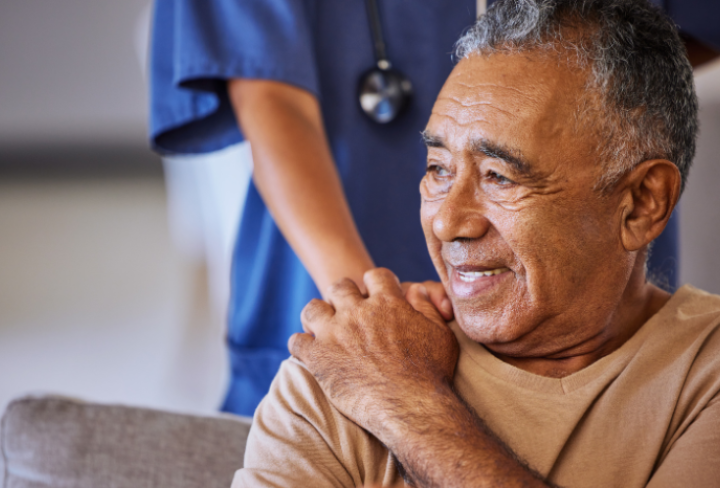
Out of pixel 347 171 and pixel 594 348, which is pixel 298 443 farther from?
pixel 347 171

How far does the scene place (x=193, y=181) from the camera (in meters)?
2.60

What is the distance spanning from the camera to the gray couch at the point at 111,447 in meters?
1.29

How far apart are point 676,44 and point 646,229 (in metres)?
0.28

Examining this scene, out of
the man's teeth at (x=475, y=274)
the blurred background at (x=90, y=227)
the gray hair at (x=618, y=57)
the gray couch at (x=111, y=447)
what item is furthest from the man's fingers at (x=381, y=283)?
the blurred background at (x=90, y=227)

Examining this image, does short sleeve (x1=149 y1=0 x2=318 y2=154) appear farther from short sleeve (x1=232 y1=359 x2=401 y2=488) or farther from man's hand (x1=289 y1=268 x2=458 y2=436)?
short sleeve (x1=232 y1=359 x2=401 y2=488)

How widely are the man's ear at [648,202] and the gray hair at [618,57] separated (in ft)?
0.08

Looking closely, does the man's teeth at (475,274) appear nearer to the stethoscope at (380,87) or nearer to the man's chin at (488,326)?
the man's chin at (488,326)

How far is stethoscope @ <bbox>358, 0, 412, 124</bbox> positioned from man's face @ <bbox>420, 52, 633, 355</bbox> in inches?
15.8

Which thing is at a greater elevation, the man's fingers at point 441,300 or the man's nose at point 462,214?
the man's nose at point 462,214

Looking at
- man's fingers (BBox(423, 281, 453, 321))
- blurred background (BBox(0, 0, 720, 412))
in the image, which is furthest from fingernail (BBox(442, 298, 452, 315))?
blurred background (BBox(0, 0, 720, 412))

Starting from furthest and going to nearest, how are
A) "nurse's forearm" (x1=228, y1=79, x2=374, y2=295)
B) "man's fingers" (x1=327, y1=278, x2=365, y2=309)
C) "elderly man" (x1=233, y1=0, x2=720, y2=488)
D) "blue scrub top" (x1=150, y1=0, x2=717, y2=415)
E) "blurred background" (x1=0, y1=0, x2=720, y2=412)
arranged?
"blurred background" (x1=0, y1=0, x2=720, y2=412) < "blue scrub top" (x1=150, y1=0, x2=717, y2=415) < "nurse's forearm" (x1=228, y1=79, x2=374, y2=295) < "man's fingers" (x1=327, y1=278, x2=365, y2=309) < "elderly man" (x1=233, y1=0, x2=720, y2=488)

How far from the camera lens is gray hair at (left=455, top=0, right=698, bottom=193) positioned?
99cm

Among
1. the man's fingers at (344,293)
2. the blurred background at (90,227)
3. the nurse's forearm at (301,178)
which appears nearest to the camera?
the man's fingers at (344,293)

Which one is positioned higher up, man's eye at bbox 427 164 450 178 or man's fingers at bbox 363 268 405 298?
man's eye at bbox 427 164 450 178
